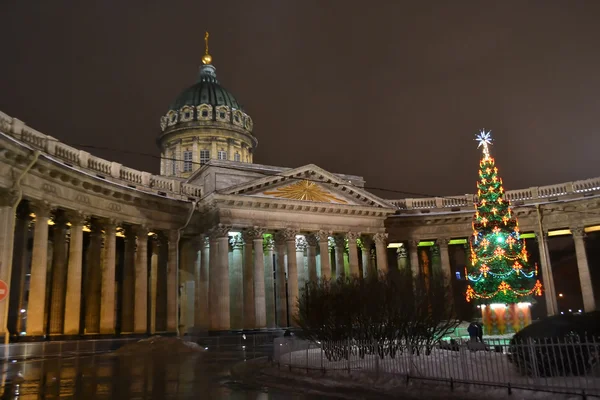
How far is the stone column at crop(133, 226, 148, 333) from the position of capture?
35.4m

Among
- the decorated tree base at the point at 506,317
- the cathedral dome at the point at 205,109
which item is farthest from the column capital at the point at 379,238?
the cathedral dome at the point at 205,109

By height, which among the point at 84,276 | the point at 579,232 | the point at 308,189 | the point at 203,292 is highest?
the point at 308,189

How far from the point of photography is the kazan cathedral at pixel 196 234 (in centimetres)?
2889

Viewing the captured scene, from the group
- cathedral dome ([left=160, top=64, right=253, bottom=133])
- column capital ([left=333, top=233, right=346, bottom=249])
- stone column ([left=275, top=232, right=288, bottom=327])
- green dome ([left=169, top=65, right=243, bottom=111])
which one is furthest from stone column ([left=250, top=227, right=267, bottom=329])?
green dome ([left=169, top=65, right=243, bottom=111])

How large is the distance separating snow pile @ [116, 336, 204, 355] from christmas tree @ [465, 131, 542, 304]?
16485mm

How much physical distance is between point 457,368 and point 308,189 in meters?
30.3

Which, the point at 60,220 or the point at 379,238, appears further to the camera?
the point at 379,238

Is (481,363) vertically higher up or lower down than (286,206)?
lower down

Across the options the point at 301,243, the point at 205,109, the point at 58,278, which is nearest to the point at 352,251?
the point at 301,243

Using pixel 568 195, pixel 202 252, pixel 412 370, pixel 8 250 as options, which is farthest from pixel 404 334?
pixel 568 195

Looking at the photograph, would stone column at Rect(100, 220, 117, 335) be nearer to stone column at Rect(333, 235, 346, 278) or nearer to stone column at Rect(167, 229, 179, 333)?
stone column at Rect(167, 229, 179, 333)

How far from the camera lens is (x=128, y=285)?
37031 mm

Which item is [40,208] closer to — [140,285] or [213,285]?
[140,285]

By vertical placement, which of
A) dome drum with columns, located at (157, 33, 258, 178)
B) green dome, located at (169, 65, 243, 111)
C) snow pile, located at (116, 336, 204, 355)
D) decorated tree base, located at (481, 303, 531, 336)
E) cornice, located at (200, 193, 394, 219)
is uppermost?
green dome, located at (169, 65, 243, 111)
